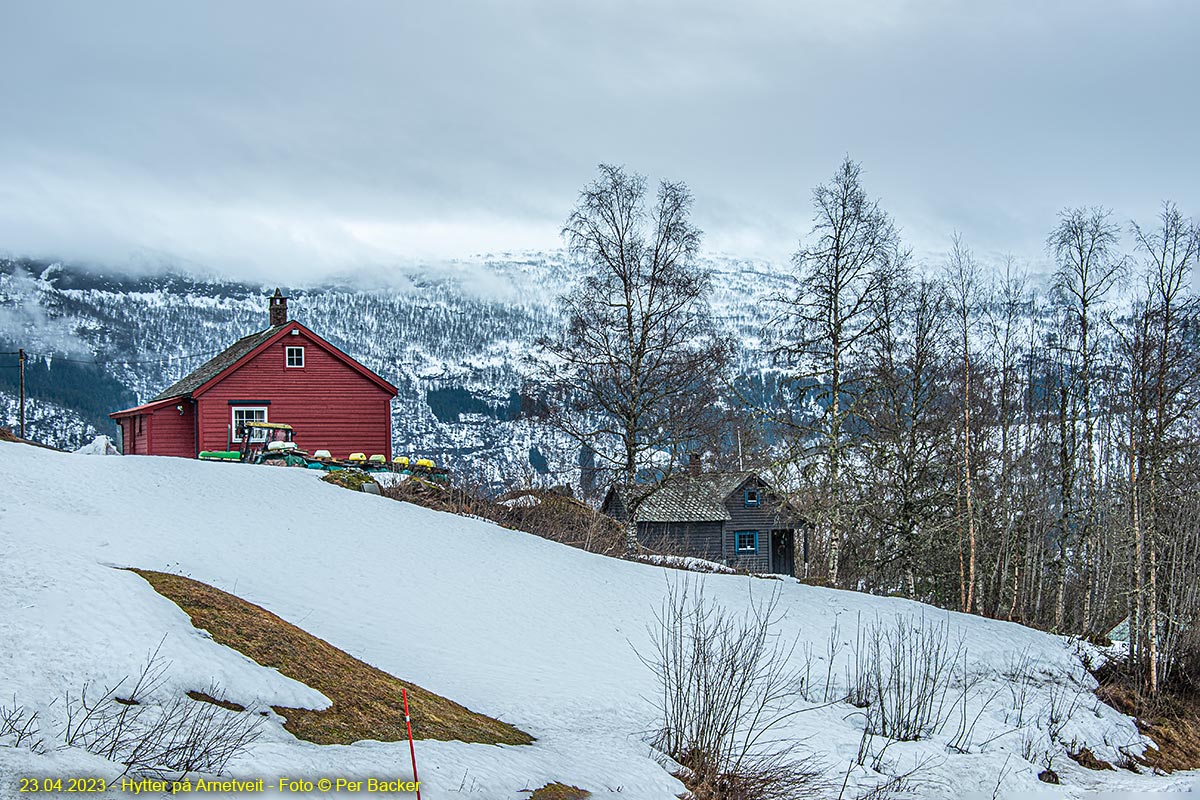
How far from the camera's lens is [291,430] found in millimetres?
31625

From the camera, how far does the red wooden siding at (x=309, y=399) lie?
32219mm

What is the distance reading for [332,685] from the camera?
9289 mm

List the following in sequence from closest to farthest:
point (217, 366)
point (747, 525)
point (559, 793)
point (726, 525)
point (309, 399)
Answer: point (559, 793), point (309, 399), point (217, 366), point (726, 525), point (747, 525)

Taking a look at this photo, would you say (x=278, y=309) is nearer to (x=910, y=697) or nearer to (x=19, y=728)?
(x=910, y=697)

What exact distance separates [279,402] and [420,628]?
21000 millimetres

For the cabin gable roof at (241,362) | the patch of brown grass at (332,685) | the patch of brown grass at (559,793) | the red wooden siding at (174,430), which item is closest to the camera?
the patch of brown grass at (559,793)

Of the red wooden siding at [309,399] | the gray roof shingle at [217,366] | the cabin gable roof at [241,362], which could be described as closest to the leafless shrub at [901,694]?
the cabin gable roof at [241,362]

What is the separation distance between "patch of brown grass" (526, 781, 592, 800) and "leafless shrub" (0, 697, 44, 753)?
3.31 metres

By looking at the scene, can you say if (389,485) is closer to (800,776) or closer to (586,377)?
(586,377)

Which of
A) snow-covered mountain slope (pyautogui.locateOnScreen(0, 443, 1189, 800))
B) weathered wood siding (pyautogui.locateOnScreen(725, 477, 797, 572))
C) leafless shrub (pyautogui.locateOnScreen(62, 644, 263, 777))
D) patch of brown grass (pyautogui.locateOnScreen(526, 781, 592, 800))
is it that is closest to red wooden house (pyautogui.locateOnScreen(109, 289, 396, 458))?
snow-covered mountain slope (pyautogui.locateOnScreen(0, 443, 1189, 800))

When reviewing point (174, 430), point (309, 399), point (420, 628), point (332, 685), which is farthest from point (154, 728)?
point (174, 430)

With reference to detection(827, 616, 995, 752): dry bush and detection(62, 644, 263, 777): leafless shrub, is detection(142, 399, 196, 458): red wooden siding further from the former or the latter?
detection(62, 644, 263, 777): leafless shrub

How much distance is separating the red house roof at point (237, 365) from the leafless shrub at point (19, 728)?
26236 mm

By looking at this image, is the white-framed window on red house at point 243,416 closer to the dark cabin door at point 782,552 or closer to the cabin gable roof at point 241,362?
the cabin gable roof at point 241,362
